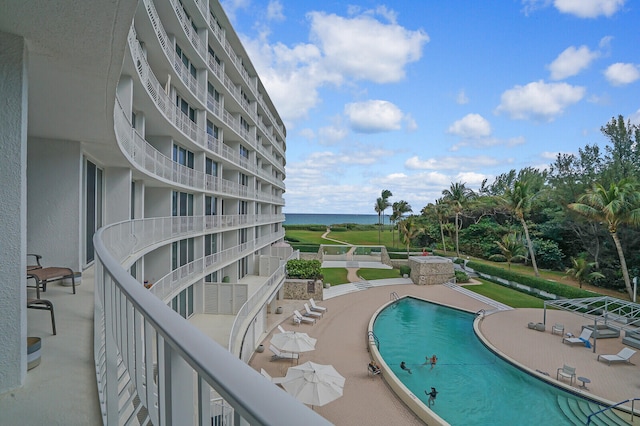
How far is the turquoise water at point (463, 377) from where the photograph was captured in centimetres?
1390

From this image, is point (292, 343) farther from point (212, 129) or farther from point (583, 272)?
point (583, 272)

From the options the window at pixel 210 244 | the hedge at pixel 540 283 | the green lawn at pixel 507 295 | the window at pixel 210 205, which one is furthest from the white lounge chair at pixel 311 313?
the hedge at pixel 540 283

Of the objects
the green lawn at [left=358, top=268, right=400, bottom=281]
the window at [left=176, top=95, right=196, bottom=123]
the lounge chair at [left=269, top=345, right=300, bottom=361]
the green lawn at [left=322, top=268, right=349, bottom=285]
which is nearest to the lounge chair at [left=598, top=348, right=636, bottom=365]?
the lounge chair at [left=269, top=345, right=300, bottom=361]

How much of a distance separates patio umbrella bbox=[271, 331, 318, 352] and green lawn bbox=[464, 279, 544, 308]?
20.6 m

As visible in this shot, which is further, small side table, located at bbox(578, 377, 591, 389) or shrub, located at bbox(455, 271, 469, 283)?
shrub, located at bbox(455, 271, 469, 283)

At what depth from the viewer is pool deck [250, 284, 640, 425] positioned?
13688 mm

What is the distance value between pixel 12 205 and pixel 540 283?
3815cm

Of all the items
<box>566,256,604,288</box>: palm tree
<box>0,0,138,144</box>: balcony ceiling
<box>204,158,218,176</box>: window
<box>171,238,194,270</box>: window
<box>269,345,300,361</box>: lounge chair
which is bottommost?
<box>269,345,300,361</box>: lounge chair

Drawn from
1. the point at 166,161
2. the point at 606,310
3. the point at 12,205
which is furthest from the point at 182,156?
the point at 606,310

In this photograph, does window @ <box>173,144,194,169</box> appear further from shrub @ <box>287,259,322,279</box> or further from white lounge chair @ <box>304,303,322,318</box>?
shrub @ <box>287,259,322,279</box>

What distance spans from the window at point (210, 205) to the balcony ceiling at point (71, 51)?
15.5 m

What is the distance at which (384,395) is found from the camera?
1453 centimetres

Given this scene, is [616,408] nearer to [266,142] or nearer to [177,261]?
[177,261]

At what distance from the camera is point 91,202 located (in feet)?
36.1
